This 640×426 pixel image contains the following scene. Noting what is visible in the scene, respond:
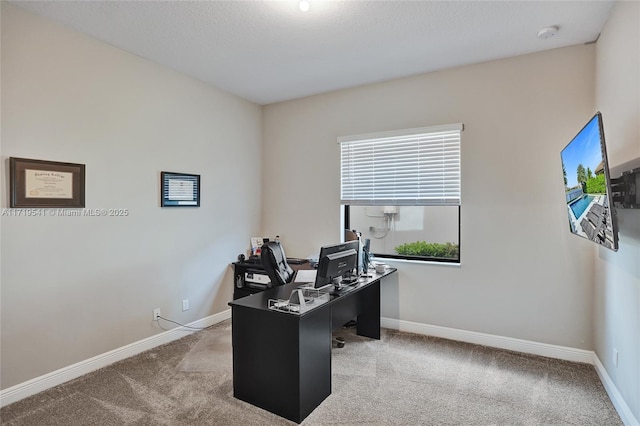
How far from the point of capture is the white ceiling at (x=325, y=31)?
248cm

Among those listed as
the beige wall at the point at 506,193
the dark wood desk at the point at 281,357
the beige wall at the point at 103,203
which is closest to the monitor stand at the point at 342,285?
the dark wood desk at the point at 281,357

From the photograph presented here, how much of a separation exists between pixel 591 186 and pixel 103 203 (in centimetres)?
357

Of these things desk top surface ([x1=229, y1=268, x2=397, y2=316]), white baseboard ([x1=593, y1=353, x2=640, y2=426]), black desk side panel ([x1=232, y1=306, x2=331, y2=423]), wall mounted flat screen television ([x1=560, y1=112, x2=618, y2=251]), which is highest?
wall mounted flat screen television ([x1=560, y1=112, x2=618, y2=251])

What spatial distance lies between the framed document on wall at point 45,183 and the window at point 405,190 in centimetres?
266

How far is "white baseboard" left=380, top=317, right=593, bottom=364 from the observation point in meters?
3.07

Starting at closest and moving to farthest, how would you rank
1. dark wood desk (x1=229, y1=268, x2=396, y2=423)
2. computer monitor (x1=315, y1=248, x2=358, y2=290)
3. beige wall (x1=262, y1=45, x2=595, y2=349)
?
dark wood desk (x1=229, y1=268, x2=396, y2=423)
computer monitor (x1=315, y1=248, x2=358, y2=290)
beige wall (x1=262, y1=45, x2=595, y2=349)

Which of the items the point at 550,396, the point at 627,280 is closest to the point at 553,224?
the point at 627,280

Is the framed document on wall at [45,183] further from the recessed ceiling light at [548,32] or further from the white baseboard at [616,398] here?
the white baseboard at [616,398]

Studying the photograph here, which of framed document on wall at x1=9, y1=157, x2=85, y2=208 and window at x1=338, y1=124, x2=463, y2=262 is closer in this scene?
framed document on wall at x1=9, y1=157, x2=85, y2=208

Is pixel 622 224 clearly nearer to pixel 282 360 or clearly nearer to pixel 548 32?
pixel 548 32

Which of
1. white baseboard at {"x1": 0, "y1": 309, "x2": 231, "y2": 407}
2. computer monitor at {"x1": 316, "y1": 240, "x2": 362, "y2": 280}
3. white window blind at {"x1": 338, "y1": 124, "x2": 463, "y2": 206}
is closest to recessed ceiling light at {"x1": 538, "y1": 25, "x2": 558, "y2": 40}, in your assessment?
white window blind at {"x1": 338, "y1": 124, "x2": 463, "y2": 206}

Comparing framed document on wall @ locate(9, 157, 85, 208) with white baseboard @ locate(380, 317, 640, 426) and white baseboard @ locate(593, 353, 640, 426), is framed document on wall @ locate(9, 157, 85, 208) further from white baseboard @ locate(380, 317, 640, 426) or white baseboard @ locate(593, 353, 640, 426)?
white baseboard @ locate(593, 353, 640, 426)

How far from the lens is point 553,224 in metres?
3.12

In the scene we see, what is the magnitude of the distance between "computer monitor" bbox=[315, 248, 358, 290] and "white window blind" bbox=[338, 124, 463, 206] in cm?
114
